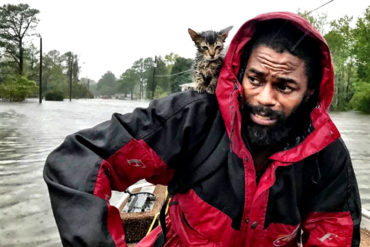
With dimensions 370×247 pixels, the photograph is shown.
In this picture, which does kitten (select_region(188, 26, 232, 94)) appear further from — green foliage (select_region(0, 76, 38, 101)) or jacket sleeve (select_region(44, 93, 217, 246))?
green foliage (select_region(0, 76, 38, 101))

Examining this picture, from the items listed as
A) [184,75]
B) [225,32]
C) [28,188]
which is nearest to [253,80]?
[225,32]

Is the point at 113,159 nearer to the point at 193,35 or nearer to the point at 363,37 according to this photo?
the point at 193,35

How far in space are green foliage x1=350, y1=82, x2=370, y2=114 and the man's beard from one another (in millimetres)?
35628

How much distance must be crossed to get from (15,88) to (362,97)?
41462 mm

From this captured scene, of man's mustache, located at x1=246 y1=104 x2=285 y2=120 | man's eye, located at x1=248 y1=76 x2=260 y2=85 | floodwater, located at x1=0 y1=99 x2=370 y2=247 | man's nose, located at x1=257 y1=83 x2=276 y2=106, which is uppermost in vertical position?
man's eye, located at x1=248 y1=76 x2=260 y2=85

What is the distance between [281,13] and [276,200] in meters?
0.97

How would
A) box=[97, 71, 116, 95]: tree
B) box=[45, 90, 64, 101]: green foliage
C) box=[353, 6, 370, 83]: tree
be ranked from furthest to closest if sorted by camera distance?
box=[97, 71, 116, 95]: tree, box=[45, 90, 64, 101]: green foliage, box=[353, 6, 370, 83]: tree

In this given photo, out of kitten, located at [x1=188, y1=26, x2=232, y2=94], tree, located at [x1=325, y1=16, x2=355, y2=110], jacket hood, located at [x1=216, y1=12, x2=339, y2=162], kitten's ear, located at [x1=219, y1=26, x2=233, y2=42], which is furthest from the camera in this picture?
tree, located at [x1=325, y1=16, x2=355, y2=110]

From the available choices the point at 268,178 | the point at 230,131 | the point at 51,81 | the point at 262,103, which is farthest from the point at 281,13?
the point at 51,81

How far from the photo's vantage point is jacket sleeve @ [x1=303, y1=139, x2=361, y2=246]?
1551 millimetres

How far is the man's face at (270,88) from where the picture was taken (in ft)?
4.96

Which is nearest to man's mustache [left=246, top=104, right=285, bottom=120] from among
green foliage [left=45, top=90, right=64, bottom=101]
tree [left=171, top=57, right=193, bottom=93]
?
tree [left=171, top=57, right=193, bottom=93]

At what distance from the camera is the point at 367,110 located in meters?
32.7

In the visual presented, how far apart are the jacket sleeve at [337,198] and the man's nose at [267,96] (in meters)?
0.41
